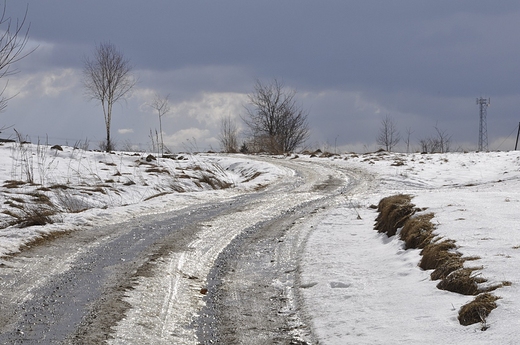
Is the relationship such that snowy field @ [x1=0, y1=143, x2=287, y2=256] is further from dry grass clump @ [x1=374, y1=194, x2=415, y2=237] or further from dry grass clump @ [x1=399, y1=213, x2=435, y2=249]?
dry grass clump @ [x1=399, y1=213, x2=435, y2=249]

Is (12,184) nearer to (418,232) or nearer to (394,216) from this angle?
(394,216)

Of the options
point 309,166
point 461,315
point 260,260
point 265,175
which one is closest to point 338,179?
point 265,175

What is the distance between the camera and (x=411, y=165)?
25281mm

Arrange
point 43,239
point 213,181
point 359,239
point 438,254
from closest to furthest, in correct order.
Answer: point 438,254 → point 43,239 → point 359,239 → point 213,181

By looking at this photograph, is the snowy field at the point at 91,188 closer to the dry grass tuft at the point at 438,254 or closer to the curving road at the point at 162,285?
the curving road at the point at 162,285

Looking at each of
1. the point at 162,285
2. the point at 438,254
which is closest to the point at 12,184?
the point at 162,285

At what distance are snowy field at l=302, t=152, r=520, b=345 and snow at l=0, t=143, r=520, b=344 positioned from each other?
0.04ft

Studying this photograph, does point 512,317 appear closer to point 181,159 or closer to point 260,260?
point 260,260

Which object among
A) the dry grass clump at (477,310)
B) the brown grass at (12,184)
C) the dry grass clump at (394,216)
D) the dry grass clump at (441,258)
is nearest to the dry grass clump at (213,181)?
the brown grass at (12,184)

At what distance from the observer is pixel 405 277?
6.31m

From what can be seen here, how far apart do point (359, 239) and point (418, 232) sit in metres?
1.46

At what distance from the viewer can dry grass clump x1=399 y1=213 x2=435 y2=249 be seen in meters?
7.47

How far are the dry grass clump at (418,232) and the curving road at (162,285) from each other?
1665 mm

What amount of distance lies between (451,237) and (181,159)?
2027 centimetres
